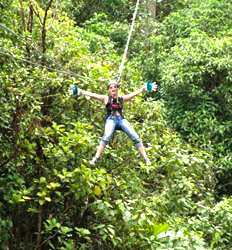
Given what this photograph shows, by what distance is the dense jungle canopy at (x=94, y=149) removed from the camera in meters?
5.90

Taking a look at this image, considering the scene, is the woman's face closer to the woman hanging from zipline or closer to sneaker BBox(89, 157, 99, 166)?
the woman hanging from zipline

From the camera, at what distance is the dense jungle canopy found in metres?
5.90

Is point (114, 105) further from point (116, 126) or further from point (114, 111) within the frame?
point (116, 126)

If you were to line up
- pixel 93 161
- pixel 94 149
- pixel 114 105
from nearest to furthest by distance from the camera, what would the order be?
1. pixel 93 161
2. pixel 94 149
3. pixel 114 105

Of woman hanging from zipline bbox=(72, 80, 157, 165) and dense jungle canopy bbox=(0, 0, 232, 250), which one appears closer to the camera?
dense jungle canopy bbox=(0, 0, 232, 250)

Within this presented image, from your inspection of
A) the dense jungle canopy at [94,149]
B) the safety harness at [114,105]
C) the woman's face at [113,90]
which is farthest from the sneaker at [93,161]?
the woman's face at [113,90]

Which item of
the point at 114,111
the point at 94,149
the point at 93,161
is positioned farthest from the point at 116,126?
the point at 93,161

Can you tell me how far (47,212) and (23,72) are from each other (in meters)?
1.72

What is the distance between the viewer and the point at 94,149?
6.89 m

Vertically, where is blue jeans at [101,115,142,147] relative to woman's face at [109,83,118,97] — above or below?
below

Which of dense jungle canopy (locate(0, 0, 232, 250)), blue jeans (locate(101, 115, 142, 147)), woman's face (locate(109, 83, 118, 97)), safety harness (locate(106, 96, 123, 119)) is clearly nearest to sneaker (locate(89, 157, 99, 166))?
dense jungle canopy (locate(0, 0, 232, 250))

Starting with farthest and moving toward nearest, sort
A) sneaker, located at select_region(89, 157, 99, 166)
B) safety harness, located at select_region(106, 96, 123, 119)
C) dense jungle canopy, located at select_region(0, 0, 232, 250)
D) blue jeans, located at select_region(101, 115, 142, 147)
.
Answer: safety harness, located at select_region(106, 96, 123, 119)
blue jeans, located at select_region(101, 115, 142, 147)
sneaker, located at select_region(89, 157, 99, 166)
dense jungle canopy, located at select_region(0, 0, 232, 250)

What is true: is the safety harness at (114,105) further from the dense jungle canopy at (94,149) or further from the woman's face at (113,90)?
the dense jungle canopy at (94,149)

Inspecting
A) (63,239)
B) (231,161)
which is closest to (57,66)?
(63,239)
